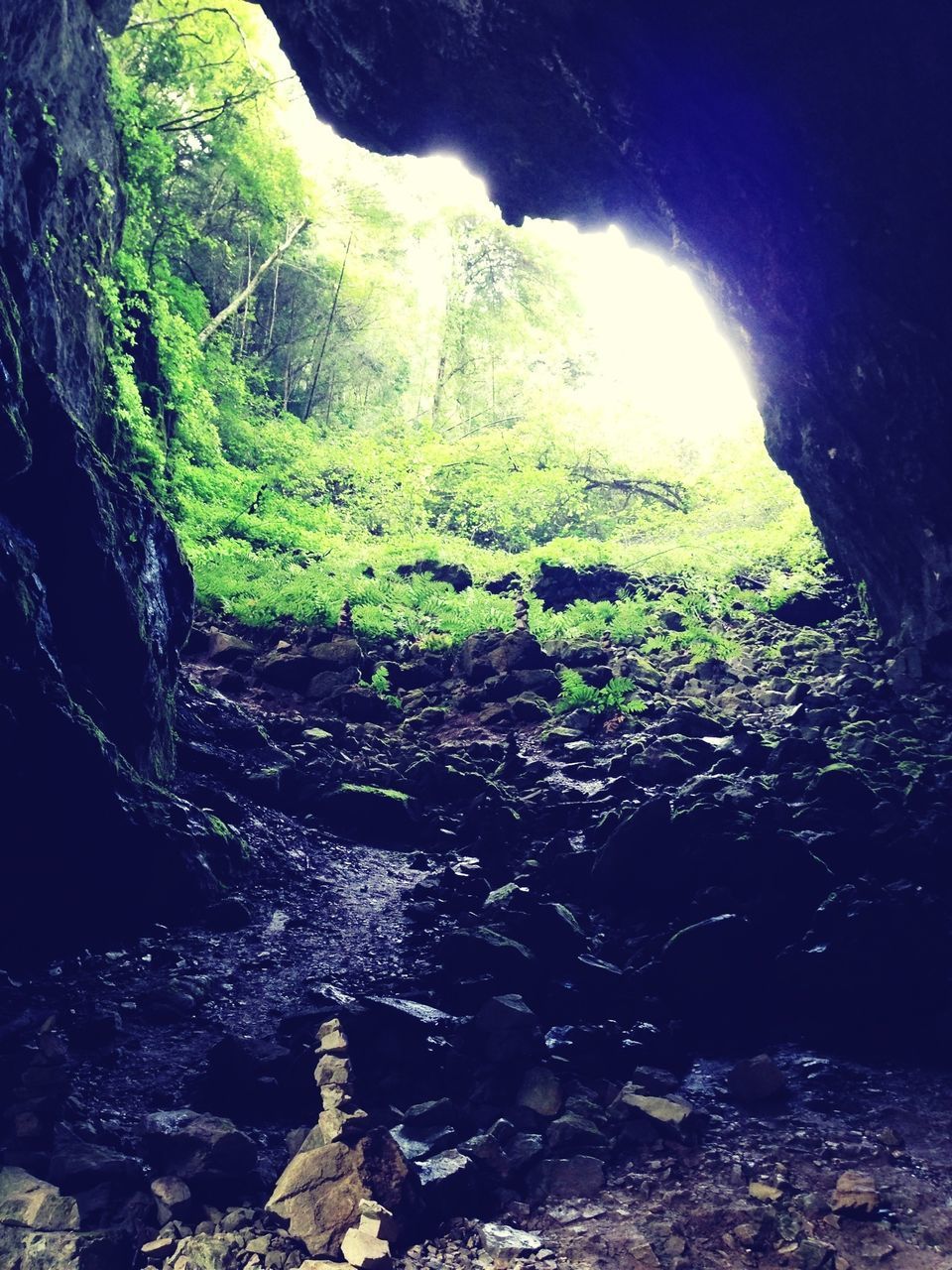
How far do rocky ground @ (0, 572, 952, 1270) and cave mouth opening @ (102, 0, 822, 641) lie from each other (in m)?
5.42

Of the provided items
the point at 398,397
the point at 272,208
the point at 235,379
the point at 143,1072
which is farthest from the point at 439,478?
the point at 143,1072

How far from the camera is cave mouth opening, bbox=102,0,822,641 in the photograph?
1394 cm

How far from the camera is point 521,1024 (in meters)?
4.47

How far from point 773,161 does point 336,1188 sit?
8879mm

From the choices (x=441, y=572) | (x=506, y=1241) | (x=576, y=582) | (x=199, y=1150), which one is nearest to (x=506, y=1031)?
(x=506, y=1241)

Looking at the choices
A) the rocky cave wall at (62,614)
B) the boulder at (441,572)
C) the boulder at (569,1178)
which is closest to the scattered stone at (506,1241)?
the boulder at (569,1178)

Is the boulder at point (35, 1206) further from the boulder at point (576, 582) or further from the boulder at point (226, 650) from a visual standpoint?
the boulder at point (576, 582)

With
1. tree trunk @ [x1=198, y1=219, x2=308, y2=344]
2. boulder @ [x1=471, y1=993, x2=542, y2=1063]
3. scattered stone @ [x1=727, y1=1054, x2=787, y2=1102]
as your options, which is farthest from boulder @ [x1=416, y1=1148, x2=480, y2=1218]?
tree trunk @ [x1=198, y1=219, x2=308, y2=344]

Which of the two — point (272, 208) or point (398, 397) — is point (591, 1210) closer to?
point (272, 208)

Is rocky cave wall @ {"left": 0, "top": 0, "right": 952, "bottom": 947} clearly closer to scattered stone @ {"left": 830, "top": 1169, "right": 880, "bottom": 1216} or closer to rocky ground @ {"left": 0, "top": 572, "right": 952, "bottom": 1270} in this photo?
rocky ground @ {"left": 0, "top": 572, "right": 952, "bottom": 1270}

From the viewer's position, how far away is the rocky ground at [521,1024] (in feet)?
10.3

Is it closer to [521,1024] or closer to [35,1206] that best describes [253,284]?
[521,1024]

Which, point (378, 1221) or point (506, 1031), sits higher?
point (506, 1031)

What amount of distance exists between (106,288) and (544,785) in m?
8.75
